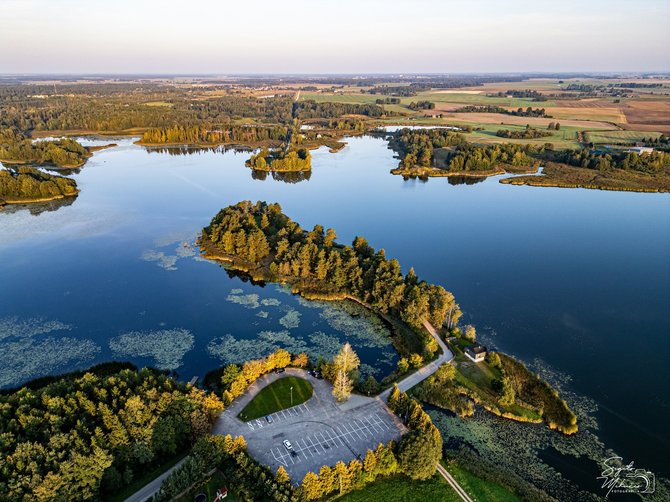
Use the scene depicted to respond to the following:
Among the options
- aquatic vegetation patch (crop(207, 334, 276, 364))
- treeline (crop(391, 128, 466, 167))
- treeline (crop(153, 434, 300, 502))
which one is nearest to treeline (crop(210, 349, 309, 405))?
aquatic vegetation patch (crop(207, 334, 276, 364))

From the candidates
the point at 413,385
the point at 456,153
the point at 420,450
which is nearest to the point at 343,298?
the point at 413,385

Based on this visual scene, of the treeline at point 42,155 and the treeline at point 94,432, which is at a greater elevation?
the treeline at point 42,155

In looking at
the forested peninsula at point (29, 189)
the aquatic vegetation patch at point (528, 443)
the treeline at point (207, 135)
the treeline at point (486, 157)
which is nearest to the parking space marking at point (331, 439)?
the aquatic vegetation patch at point (528, 443)

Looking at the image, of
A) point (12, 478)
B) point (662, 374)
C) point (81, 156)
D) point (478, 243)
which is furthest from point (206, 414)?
point (81, 156)

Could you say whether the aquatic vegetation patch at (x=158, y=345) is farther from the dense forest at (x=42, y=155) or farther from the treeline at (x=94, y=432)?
the dense forest at (x=42, y=155)

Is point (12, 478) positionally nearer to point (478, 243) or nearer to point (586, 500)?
point (586, 500)

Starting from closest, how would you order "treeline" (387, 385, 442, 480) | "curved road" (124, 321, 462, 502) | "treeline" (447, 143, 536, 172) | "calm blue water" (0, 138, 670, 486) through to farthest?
"curved road" (124, 321, 462, 502), "treeline" (387, 385, 442, 480), "calm blue water" (0, 138, 670, 486), "treeline" (447, 143, 536, 172)
